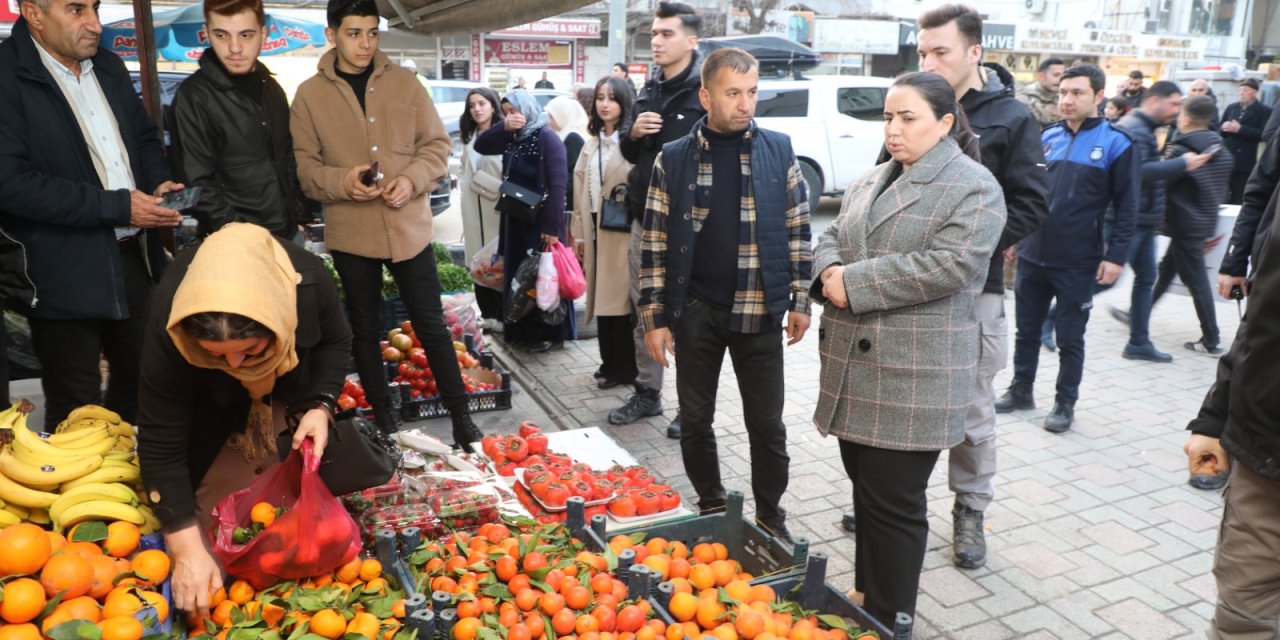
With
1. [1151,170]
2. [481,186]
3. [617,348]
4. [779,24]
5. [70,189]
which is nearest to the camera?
[70,189]

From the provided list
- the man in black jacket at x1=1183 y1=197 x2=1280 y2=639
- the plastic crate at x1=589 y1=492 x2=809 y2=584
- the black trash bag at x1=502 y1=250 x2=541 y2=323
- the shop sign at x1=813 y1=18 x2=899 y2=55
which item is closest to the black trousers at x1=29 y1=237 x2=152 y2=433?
the plastic crate at x1=589 y1=492 x2=809 y2=584

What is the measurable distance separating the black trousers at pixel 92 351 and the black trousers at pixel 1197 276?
6.61 metres

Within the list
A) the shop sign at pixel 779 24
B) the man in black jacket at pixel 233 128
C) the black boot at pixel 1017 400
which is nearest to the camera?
the man in black jacket at pixel 233 128

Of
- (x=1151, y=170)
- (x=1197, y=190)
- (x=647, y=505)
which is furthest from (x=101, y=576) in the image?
(x=1197, y=190)

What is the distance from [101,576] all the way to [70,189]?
1593 millimetres

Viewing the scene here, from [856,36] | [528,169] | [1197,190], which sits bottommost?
[1197,190]

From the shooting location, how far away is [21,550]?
2203 mm

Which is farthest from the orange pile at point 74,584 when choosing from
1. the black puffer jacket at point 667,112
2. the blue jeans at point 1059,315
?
the blue jeans at point 1059,315

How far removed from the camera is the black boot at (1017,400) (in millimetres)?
5395

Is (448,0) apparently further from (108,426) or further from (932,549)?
(932,549)

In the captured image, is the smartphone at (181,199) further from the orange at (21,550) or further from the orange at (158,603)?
the orange at (158,603)

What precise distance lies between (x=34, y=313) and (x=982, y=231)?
3.33 metres

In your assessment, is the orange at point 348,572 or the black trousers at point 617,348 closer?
the orange at point 348,572

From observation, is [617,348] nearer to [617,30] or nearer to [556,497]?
[556,497]
